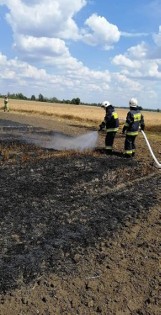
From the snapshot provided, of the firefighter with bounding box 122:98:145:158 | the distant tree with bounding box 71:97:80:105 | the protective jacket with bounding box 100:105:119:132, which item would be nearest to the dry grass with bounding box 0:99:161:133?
the protective jacket with bounding box 100:105:119:132

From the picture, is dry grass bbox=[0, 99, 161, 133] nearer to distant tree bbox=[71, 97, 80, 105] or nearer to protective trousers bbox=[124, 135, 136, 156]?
protective trousers bbox=[124, 135, 136, 156]

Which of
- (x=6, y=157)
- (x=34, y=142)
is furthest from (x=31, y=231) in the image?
(x=34, y=142)

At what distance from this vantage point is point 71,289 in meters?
5.07

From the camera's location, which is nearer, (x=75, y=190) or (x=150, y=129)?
(x=75, y=190)

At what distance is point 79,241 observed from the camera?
6293 millimetres

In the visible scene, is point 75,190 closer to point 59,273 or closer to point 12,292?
point 59,273

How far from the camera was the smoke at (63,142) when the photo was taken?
15547 millimetres

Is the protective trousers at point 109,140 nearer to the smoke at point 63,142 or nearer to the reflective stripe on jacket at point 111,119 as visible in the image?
the reflective stripe on jacket at point 111,119

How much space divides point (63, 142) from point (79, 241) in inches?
437

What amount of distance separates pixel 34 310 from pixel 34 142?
12004 mm

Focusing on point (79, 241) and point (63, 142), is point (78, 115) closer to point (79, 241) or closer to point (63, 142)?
point (63, 142)

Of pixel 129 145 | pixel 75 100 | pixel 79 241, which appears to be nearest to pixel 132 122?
pixel 129 145

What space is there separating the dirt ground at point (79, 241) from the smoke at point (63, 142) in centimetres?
458

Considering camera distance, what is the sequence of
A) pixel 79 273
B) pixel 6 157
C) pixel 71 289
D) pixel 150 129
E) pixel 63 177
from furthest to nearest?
pixel 150 129 < pixel 6 157 < pixel 63 177 < pixel 79 273 < pixel 71 289
